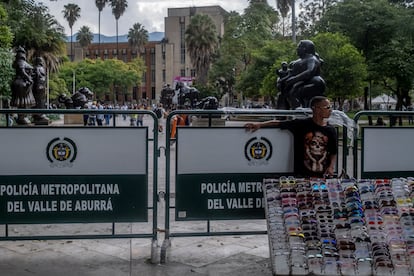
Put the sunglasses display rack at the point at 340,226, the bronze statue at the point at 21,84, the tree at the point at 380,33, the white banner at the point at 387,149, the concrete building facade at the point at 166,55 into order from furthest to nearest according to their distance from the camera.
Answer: the concrete building facade at the point at 166,55 < the tree at the point at 380,33 < the bronze statue at the point at 21,84 < the white banner at the point at 387,149 < the sunglasses display rack at the point at 340,226

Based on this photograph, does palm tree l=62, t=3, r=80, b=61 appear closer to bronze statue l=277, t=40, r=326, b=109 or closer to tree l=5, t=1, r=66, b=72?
tree l=5, t=1, r=66, b=72

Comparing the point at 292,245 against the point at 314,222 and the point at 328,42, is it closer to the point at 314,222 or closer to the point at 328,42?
the point at 314,222

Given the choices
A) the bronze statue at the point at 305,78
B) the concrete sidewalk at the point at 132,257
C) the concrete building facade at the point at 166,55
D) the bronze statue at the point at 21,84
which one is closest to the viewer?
the concrete sidewalk at the point at 132,257

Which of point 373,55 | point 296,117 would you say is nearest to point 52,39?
point 373,55

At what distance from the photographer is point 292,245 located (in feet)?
14.4

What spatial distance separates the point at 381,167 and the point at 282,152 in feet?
3.61

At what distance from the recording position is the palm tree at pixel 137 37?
127 metres

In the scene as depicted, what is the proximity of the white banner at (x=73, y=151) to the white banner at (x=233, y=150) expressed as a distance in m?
0.41

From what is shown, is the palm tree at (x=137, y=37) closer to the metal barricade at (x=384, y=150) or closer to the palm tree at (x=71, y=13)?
the palm tree at (x=71, y=13)

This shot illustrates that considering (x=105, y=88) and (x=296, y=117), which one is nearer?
(x=296, y=117)

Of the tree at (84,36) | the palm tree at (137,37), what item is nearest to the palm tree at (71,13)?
the tree at (84,36)

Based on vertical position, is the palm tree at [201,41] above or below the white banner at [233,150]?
above

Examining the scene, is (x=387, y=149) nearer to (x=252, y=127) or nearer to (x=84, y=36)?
(x=252, y=127)

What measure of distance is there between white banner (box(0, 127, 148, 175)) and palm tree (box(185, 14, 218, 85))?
81.8 meters
